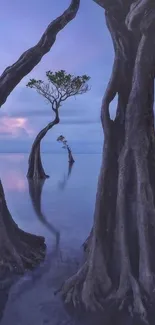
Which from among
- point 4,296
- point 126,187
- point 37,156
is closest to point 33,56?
point 126,187

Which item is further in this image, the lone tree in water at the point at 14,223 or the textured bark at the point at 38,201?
the textured bark at the point at 38,201

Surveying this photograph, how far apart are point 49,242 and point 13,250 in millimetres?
2348

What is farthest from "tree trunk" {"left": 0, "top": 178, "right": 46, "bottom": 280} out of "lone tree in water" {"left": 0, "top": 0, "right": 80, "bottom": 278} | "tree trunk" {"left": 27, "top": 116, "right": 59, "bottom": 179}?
"tree trunk" {"left": 27, "top": 116, "right": 59, "bottom": 179}

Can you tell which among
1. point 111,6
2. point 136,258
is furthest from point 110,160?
point 111,6

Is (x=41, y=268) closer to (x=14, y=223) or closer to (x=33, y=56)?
(x=14, y=223)

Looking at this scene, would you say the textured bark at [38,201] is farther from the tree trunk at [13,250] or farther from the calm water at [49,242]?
the tree trunk at [13,250]

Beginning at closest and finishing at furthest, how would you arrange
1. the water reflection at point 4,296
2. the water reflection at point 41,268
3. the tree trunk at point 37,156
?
the water reflection at point 4,296, the water reflection at point 41,268, the tree trunk at point 37,156

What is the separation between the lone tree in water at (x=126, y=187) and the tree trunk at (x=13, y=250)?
1.65 m

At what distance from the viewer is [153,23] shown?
209 inches

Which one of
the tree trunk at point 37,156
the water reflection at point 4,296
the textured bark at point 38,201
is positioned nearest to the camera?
the water reflection at point 4,296

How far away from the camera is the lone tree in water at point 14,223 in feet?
23.6

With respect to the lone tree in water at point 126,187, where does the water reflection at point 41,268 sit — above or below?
below

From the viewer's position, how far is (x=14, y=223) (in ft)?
26.1

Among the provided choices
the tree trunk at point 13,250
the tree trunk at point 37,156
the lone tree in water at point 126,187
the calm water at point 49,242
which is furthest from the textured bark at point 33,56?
the tree trunk at point 37,156
